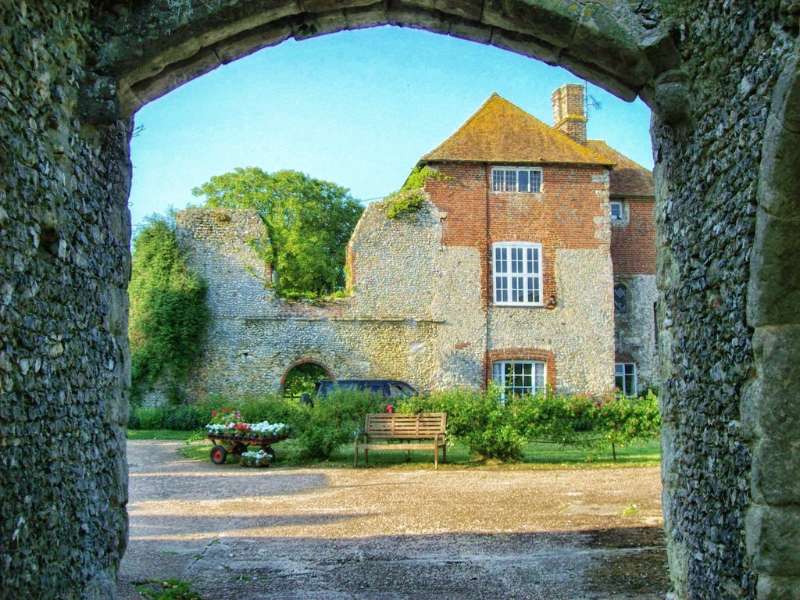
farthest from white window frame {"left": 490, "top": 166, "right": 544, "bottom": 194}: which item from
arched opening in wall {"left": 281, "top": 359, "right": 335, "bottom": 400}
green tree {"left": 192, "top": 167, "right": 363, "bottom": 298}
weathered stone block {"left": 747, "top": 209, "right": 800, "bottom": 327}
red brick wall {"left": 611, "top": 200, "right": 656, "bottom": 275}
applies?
weathered stone block {"left": 747, "top": 209, "right": 800, "bottom": 327}

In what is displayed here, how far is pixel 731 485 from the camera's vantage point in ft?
13.4

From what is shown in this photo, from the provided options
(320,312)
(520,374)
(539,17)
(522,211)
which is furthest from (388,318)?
(539,17)

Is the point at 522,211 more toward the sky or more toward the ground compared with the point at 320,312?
more toward the sky

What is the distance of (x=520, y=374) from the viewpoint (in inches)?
915

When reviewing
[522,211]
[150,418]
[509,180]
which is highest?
[509,180]

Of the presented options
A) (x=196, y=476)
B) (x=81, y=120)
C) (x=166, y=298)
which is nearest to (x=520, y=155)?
(x=166, y=298)

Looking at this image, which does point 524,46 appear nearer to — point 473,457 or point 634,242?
point 473,457

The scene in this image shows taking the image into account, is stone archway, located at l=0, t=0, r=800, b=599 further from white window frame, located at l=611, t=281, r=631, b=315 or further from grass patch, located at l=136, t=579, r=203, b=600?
white window frame, located at l=611, t=281, r=631, b=315

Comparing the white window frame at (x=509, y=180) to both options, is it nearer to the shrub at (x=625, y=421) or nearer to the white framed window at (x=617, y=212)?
the white framed window at (x=617, y=212)

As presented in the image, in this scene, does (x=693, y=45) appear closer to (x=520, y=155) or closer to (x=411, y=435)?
(x=411, y=435)

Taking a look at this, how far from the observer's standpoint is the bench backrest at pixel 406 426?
1367 cm

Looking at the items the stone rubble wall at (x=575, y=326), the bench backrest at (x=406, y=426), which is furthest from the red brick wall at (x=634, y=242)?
the bench backrest at (x=406, y=426)

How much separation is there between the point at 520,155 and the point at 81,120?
775 inches

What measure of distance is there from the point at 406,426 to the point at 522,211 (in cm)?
1143
